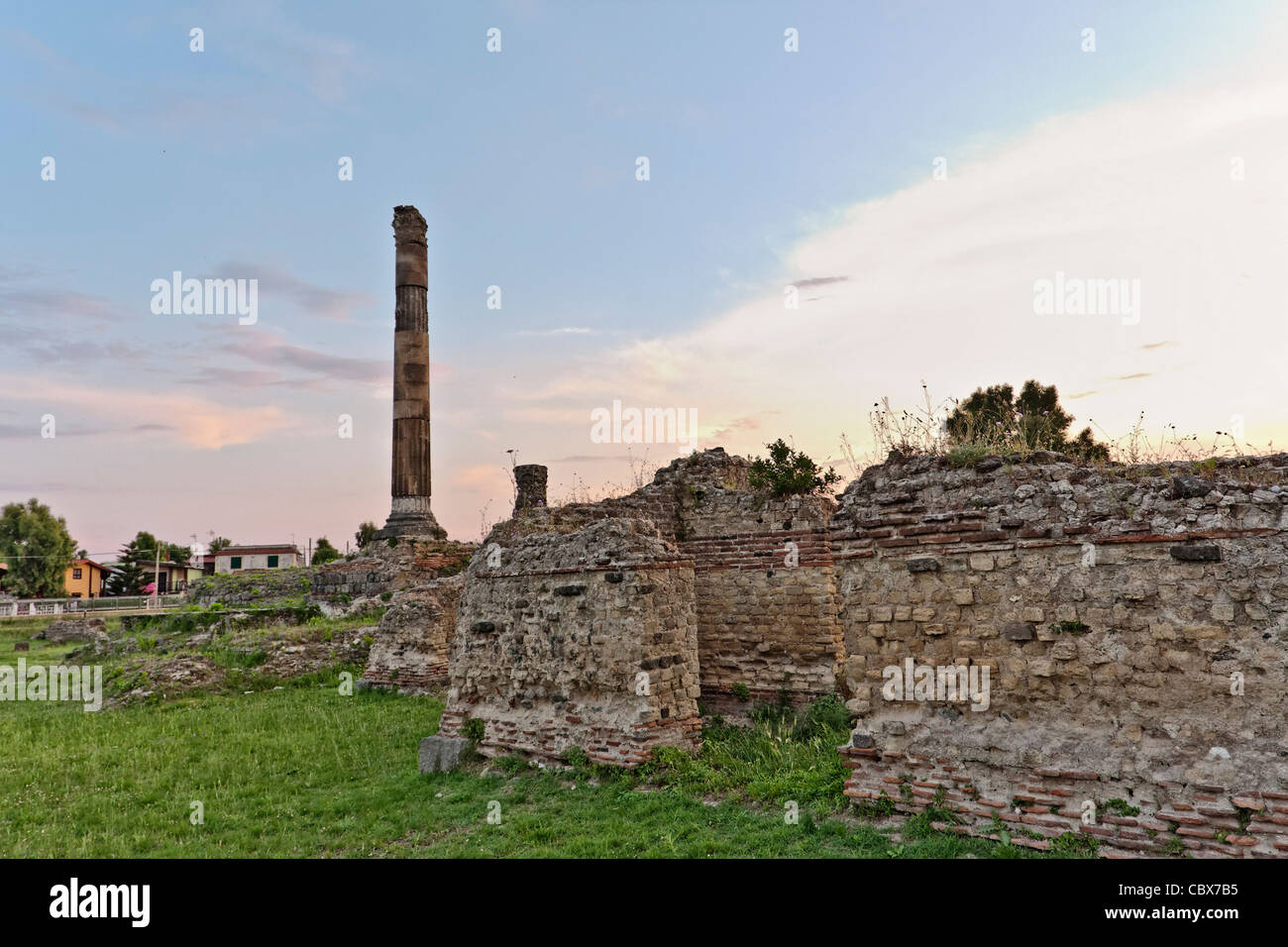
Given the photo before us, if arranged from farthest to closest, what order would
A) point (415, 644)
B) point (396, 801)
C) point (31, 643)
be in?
1. point (31, 643)
2. point (415, 644)
3. point (396, 801)

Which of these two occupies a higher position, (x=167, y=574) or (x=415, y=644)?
(x=415, y=644)

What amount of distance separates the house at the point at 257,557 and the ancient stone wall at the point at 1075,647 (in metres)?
58.6

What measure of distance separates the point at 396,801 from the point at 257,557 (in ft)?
190

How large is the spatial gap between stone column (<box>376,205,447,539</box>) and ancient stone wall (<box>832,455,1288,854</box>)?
65.2ft

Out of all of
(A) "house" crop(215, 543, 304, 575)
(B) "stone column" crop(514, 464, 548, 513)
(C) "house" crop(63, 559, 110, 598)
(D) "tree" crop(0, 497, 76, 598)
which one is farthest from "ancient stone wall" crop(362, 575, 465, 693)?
(C) "house" crop(63, 559, 110, 598)

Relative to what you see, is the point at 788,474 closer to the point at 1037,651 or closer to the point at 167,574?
the point at 1037,651

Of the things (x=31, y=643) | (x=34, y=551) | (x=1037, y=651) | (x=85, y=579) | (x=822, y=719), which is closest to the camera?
(x=1037, y=651)

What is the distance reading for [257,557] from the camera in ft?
194

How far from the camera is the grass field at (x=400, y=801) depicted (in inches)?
235

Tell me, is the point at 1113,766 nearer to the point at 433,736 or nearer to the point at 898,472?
the point at 898,472

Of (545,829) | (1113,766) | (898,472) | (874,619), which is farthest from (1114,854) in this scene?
(545,829)

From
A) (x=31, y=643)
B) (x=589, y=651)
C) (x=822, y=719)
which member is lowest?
(x=31, y=643)

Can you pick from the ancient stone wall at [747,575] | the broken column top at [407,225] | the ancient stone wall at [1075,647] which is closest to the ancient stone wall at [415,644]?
the ancient stone wall at [747,575]

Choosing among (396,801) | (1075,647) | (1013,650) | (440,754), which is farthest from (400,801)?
(1075,647)
